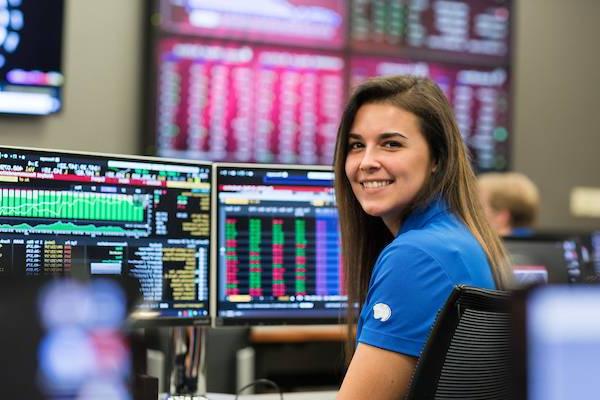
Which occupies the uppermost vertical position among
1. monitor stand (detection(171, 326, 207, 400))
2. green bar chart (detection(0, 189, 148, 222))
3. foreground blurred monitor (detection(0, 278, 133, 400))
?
green bar chart (detection(0, 189, 148, 222))

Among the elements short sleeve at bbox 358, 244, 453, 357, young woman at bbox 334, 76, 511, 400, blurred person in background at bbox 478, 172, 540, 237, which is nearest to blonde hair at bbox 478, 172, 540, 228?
blurred person in background at bbox 478, 172, 540, 237

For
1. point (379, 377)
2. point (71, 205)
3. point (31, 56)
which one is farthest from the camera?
point (31, 56)

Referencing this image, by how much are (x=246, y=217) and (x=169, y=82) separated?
150 centimetres

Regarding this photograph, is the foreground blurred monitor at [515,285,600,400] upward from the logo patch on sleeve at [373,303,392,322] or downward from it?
upward

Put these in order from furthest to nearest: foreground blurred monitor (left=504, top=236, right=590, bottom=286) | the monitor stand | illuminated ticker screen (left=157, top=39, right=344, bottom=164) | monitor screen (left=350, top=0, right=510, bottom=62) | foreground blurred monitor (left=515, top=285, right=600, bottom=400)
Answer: monitor screen (left=350, top=0, right=510, bottom=62)
illuminated ticker screen (left=157, top=39, right=344, bottom=164)
foreground blurred monitor (left=504, top=236, right=590, bottom=286)
the monitor stand
foreground blurred monitor (left=515, top=285, right=600, bottom=400)

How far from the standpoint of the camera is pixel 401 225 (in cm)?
171

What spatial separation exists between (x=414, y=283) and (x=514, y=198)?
216 centimetres

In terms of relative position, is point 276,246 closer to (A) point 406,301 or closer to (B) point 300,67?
(A) point 406,301

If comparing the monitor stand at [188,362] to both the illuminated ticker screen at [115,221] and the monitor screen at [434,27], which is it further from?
the monitor screen at [434,27]

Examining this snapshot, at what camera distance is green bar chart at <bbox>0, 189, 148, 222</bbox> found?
1733 millimetres

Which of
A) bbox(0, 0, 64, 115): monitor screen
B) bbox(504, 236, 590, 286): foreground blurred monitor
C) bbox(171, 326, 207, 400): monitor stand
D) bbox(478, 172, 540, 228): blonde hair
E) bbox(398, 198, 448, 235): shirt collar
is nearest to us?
bbox(398, 198, 448, 235): shirt collar

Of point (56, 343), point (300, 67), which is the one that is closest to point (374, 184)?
point (56, 343)

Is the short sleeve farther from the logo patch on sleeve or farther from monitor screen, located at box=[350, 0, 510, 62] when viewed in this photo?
monitor screen, located at box=[350, 0, 510, 62]

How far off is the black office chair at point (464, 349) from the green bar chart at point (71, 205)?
82 cm
